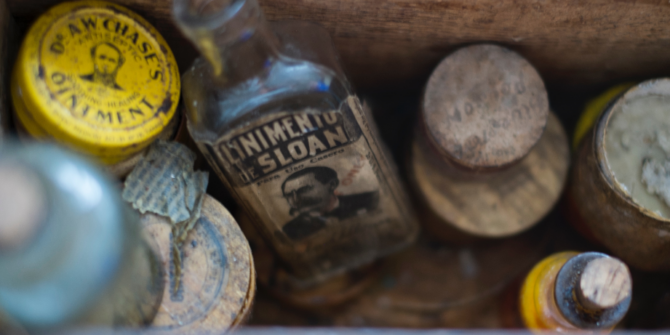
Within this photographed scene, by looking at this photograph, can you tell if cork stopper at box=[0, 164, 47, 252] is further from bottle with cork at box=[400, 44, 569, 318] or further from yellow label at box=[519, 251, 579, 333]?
yellow label at box=[519, 251, 579, 333]

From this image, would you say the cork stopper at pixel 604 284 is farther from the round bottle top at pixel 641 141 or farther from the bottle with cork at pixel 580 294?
the round bottle top at pixel 641 141

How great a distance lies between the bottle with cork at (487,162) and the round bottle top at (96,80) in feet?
1.49

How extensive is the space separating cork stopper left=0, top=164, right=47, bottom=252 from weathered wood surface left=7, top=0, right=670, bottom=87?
38cm

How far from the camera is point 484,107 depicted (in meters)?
0.80

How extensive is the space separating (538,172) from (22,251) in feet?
2.81

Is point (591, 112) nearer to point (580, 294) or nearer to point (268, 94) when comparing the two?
point (580, 294)

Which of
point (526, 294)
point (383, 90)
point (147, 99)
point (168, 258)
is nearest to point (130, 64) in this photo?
point (147, 99)

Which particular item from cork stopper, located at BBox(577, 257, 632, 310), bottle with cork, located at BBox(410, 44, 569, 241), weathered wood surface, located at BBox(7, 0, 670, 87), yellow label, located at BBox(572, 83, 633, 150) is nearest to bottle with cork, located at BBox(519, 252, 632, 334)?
cork stopper, located at BBox(577, 257, 632, 310)

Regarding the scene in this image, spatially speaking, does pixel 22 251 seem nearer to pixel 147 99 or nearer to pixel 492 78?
pixel 147 99

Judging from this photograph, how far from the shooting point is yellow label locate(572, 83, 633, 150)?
889 millimetres

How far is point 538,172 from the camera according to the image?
3.00ft

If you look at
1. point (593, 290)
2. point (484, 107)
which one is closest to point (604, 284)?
point (593, 290)

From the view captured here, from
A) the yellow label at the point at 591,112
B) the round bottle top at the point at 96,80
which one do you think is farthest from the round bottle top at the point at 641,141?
the round bottle top at the point at 96,80

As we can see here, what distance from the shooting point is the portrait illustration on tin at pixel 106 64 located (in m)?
0.66
